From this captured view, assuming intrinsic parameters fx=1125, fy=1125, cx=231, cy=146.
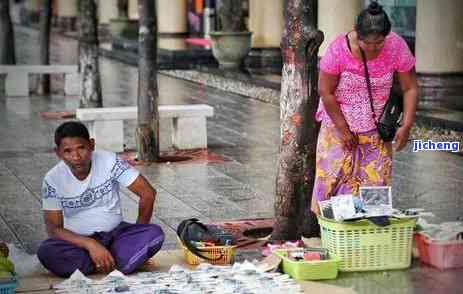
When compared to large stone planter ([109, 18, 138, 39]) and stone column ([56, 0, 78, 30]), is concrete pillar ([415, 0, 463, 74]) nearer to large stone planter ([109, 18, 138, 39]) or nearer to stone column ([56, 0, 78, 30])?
large stone planter ([109, 18, 138, 39])

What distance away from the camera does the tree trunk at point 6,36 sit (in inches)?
845

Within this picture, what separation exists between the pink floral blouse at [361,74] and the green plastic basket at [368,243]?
2.39ft

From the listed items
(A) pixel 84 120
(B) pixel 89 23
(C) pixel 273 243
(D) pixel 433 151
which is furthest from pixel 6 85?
(C) pixel 273 243

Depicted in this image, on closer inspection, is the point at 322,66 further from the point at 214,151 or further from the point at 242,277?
the point at 214,151

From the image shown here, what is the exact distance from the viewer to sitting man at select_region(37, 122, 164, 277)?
7.16 meters

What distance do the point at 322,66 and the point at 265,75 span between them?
14530 mm

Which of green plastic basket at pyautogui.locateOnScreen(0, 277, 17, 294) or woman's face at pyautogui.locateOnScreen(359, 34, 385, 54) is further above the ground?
woman's face at pyautogui.locateOnScreen(359, 34, 385, 54)

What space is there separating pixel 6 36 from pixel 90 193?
49.8 feet

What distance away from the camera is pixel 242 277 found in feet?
23.1

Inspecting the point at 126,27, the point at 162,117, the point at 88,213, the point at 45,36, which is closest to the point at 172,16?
the point at 126,27

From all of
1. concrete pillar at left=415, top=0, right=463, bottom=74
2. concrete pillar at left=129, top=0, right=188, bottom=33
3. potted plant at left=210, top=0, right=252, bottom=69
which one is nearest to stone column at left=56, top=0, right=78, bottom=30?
concrete pillar at left=129, top=0, right=188, bottom=33

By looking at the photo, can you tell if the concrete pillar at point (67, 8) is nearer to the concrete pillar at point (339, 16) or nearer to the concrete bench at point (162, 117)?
the concrete pillar at point (339, 16)

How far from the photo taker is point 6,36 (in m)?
21.8

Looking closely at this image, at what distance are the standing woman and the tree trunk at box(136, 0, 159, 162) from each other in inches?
193
